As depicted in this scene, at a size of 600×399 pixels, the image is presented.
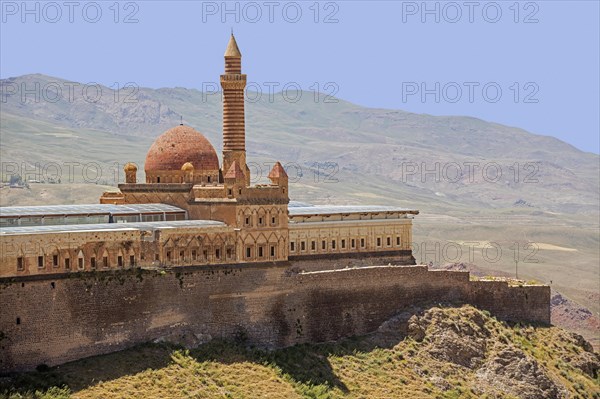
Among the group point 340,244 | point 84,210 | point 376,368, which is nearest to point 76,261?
point 84,210

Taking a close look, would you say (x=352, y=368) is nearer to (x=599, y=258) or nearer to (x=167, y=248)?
(x=167, y=248)

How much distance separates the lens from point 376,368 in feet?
232

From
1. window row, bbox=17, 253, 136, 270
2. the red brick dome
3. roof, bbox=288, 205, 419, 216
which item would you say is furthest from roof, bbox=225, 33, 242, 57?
window row, bbox=17, 253, 136, 270

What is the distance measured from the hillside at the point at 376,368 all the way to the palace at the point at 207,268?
121 centimetres

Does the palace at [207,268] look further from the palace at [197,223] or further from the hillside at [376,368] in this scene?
the hillside at [376,368]

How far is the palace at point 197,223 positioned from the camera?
63750 millimetres

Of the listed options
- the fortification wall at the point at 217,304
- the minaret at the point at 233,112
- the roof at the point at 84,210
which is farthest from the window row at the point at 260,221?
the minaret at the point at 233,112

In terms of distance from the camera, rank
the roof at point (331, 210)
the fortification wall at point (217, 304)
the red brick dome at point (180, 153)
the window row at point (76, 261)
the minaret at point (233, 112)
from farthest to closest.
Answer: the minaret at point (233, 112) < the roof at point (331, 210) < the red brick dome at point (180, 153) < the window row at point (76, 261) < the fortification wall at point (217, 304)

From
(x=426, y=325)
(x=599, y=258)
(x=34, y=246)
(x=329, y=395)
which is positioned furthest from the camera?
(x=599, y=258)

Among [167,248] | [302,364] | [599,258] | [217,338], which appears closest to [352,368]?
[302,364]

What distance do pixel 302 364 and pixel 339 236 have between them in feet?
38.3

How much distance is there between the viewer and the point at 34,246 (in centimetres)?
6194

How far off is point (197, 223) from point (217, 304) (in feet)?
14.9

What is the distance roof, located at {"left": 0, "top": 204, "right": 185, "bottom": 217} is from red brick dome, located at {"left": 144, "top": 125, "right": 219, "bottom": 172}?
3242 millimetres
